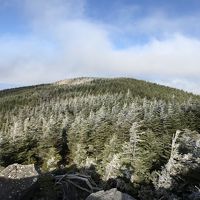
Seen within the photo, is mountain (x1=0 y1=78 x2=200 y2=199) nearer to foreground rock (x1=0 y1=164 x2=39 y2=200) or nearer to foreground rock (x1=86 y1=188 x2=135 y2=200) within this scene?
foreground rock (x1=0 y1=164 x2=39 y2=200)

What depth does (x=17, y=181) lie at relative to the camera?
73.8ft

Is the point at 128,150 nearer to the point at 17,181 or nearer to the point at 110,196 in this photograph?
the point at 17,181

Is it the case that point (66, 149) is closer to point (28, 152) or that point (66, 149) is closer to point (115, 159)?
point (28, 152)

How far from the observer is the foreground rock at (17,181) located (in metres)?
21.7

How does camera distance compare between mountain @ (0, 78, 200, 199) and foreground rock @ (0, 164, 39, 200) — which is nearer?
foreground rock @ (0, 164, 39, 200)

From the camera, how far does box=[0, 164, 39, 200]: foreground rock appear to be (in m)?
21.7

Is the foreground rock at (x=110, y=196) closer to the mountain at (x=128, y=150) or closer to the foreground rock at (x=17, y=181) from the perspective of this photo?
the foreground rock at (x=17, y=181)

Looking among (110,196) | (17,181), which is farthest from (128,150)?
(110,196)

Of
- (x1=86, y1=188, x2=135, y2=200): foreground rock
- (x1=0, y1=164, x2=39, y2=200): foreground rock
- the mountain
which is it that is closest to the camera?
(x1=86, y1=188, x2=135, y2=200): foreground rock

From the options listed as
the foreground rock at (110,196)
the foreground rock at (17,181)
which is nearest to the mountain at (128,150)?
the foreground rock at (17,181)

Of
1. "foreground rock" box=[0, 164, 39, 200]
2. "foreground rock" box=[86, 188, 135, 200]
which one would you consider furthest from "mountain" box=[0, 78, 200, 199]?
"foreground rock" box=[86, 188, 135, 200]

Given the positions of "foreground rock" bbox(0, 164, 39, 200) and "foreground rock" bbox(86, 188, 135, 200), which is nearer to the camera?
"foreground rock" bbox(86, 188, 135, 200)

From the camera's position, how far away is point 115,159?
1533 inches

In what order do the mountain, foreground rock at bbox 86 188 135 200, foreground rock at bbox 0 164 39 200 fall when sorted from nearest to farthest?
foreground rock at bbox 86 188 135 200, foreground rock at bbox 0 164 39 200, the mountain
